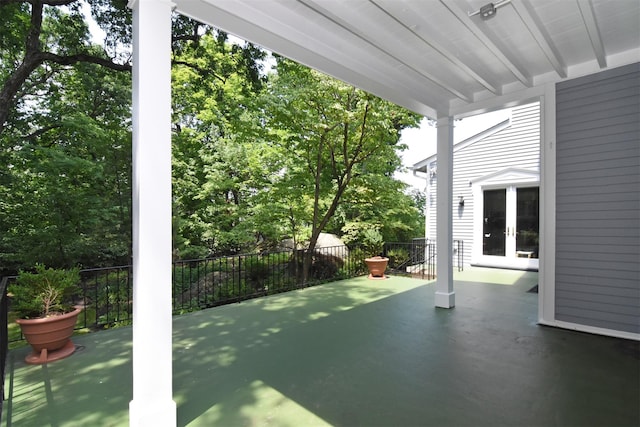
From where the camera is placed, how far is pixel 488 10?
2.41 m

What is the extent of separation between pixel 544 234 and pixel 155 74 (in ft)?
14.3

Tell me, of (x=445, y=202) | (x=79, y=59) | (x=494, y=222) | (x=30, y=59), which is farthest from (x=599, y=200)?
(x=30, y=59)

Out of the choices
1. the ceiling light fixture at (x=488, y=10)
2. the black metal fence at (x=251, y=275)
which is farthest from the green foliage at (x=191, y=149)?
the ceiling light fixture at (x=488, y=10)

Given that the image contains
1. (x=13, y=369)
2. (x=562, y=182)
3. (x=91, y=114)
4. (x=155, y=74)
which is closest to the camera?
(x=155, y=74)

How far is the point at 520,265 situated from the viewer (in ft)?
25.8

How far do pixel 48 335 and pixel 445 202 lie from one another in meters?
4.88

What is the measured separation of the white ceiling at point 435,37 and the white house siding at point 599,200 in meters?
0.35

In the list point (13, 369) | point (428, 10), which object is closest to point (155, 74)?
point (428, 10)

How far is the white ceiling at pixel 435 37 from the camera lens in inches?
94.7

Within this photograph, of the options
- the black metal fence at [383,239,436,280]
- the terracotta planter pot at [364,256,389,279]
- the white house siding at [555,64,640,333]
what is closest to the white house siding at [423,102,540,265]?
the black metal fence at [383,239,436,280]

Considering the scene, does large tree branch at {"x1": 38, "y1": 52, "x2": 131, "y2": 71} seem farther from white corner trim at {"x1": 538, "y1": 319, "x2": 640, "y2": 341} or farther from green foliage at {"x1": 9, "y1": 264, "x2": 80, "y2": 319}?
white corner trim at {"x1": 538, "y1": 319, "x2": 640, "y2": 341}

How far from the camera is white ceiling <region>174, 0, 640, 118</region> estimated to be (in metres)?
2.40

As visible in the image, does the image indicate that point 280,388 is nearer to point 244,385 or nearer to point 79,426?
point 244,385

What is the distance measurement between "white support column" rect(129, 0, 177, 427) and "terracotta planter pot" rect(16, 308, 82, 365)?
1.87 meters
